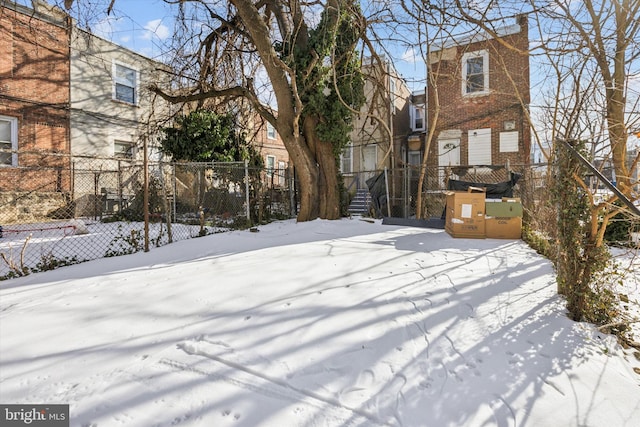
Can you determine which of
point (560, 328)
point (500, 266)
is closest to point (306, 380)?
point (560, 328)

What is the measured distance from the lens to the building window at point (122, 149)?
13.8m

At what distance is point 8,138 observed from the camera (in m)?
10.7

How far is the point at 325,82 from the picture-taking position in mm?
9188

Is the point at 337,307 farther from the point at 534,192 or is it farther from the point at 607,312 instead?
the point at 534,192

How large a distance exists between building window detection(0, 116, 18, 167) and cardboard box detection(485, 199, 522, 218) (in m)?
14.3

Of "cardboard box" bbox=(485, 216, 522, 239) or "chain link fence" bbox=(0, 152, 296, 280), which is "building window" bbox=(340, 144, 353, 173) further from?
Answer: "cardboard box" bbox=(485, 216, 522, 239)

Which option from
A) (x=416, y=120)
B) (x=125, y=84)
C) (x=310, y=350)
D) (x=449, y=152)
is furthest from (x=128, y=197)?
(x=416, y=120)

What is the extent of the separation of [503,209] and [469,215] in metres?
0.72

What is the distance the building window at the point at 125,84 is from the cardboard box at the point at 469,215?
47.5 ft

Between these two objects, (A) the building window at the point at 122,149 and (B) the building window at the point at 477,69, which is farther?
(A) the building window at the point at 122,149

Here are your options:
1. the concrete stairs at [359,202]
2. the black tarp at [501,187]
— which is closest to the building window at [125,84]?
the concrete stairs at [359,202]

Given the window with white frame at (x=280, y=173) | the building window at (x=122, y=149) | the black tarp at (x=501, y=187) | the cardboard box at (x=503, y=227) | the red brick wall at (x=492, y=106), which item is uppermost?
the red brick wall at (x=492, y=106)

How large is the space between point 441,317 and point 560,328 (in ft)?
3.21

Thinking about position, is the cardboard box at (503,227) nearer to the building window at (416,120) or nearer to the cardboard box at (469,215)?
the cardboard box at (469,215)
